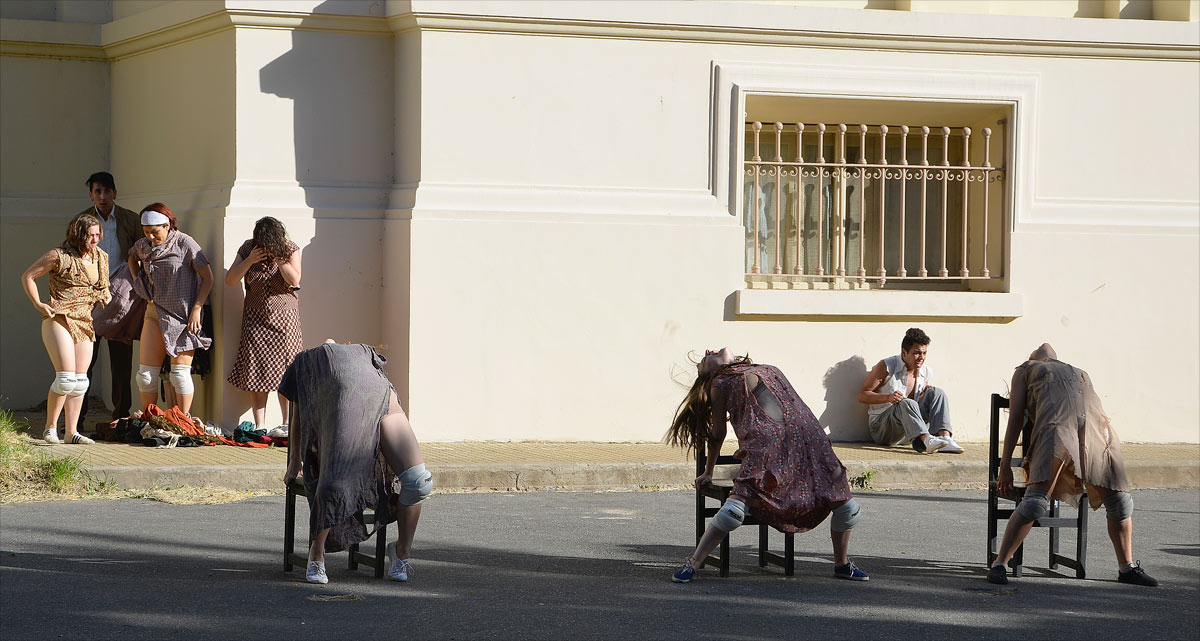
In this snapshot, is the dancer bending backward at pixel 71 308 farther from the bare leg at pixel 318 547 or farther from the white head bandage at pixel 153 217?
the bare leg at pixel 318 547

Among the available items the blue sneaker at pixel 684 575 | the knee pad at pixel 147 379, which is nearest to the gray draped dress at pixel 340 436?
the blue sneaker at pixel 684 575

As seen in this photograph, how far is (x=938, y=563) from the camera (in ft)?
24.2

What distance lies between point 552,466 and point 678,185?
8.89 feet

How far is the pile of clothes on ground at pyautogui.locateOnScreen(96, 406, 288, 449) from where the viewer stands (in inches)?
405

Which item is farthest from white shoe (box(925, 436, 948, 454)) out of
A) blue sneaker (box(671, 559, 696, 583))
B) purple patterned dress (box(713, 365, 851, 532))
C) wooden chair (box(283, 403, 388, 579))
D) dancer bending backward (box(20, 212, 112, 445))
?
dancer bending backward (box(20, 212, 112, 445))

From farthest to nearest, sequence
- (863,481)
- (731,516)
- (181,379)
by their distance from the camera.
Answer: (181,379)
(863,481)
(731,516)

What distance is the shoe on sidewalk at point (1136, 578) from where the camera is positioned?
271 inches

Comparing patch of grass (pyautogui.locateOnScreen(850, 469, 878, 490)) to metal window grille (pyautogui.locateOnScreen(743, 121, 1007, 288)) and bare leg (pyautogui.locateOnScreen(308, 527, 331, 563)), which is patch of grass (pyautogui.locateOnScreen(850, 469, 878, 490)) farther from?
bare leg (pyautogui.locateOnScreen(308, 527, 331, 563))

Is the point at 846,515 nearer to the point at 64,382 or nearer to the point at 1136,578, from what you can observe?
the point at 1136,578

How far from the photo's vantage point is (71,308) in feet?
32.9

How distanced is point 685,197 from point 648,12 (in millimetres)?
1464

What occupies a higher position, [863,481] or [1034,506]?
[1034,506]

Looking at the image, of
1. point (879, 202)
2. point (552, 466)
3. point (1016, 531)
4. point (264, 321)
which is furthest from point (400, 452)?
point (879, 202)

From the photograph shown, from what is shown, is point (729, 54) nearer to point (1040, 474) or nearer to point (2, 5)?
point (1040, 474)
